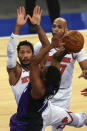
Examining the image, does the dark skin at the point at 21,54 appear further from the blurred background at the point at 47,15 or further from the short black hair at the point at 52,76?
the blurred background at the point at 47,15

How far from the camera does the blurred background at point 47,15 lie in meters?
13.5

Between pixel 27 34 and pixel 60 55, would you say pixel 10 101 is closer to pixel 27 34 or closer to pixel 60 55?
pixel 60 55

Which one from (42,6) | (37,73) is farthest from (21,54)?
(42,6)

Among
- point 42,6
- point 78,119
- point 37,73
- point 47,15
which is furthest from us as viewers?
point 42,6

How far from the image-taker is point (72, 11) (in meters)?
15.5

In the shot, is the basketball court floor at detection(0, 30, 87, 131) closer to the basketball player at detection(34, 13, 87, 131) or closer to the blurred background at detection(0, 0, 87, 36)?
the basketball player at detection(34, 13, 87, 131)

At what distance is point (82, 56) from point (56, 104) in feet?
2.43

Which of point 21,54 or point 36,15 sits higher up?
point 36,15

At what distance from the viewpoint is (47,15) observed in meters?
15.1

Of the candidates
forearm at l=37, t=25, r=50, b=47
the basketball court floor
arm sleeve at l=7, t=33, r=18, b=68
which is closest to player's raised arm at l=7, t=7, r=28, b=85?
arm sleeve at l=7, t=33, r=18, b=68

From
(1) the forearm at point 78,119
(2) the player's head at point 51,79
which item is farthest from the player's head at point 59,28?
(2) the player's head at point 51,79

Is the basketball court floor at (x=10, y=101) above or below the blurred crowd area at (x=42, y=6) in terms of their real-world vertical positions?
below

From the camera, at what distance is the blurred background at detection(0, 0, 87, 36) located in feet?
44.3

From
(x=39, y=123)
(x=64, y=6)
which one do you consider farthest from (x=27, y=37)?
(x=39, y=123)
